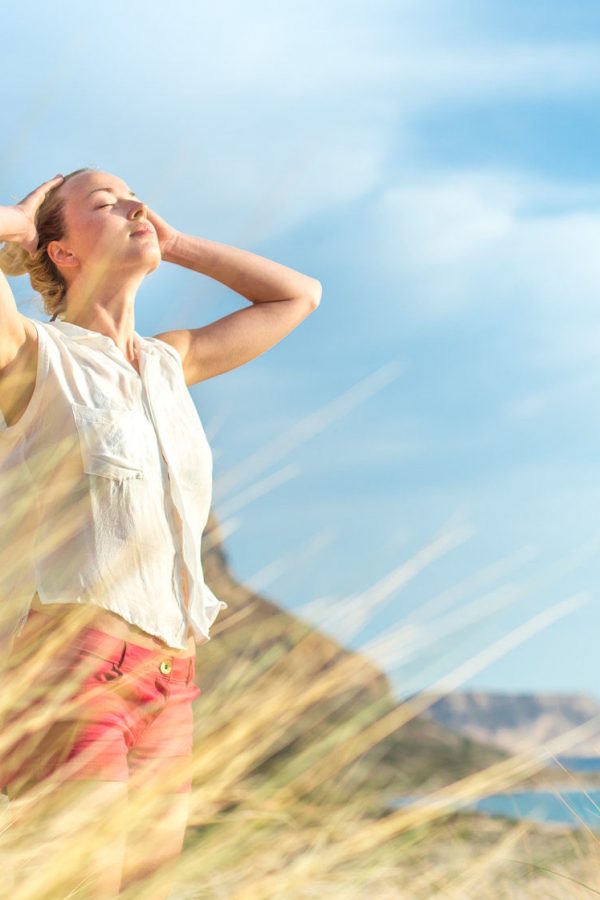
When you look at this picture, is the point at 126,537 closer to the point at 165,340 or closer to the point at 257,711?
the point at 257,711

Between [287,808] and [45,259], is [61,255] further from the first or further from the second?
[287,808]

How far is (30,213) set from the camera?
219cm

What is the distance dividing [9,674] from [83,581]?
0.61ft

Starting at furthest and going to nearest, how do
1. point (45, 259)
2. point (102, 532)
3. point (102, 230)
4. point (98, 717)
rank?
point (45, 259) → point (102, 230) → point (102, 532) → point (98, 717)

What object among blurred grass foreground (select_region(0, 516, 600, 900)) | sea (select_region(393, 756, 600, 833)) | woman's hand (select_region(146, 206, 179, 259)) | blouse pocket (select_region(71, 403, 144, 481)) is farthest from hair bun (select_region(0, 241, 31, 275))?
sea (select_region(393, 756, 600, 833))

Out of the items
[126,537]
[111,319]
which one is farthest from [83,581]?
[111,319]

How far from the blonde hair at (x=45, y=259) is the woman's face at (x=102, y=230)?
3cm

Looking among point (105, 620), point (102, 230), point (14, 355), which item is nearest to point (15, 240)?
point (102, 230)

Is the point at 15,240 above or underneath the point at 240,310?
above

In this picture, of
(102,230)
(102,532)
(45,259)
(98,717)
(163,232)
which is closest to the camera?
(98,717)

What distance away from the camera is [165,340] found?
2338mm

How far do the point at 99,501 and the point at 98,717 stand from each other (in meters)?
0.36

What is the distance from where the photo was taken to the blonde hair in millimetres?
2213

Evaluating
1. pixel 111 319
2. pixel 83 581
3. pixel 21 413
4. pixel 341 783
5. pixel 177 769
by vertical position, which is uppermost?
pixel 111 319
